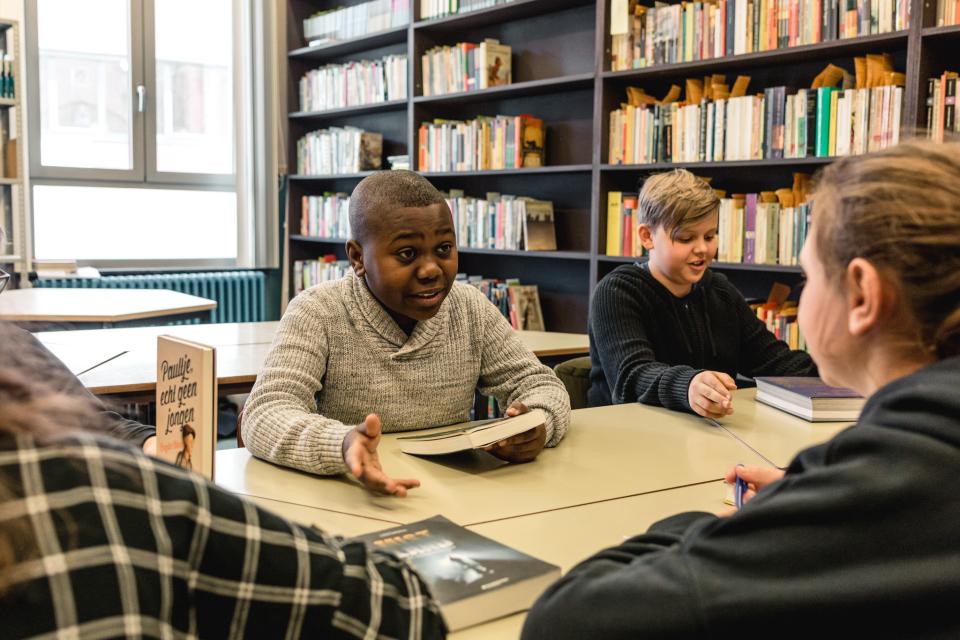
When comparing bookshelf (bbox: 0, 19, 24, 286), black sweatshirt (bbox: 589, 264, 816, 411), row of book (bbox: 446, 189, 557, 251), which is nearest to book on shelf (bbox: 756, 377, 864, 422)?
black sweatshirt (bbox: 589, 264, 816, 411)

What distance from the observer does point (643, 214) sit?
2.34 metres

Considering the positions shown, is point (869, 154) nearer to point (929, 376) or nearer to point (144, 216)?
point (929, 376)

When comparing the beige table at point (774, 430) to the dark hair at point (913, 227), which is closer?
the dark hair at point (913, 227)

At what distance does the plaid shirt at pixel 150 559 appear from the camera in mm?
517

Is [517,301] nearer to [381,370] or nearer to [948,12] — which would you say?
[948,12]

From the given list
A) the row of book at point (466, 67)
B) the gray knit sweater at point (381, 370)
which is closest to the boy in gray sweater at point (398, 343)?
the gray knit sweater at point (381, 370)

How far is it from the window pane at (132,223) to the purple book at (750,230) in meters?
3.59

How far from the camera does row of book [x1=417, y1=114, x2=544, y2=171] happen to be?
430 centimetres

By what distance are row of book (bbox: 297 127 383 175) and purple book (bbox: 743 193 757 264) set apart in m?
2.50

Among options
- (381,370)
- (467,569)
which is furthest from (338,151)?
(467,569)

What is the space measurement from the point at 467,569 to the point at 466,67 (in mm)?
3914

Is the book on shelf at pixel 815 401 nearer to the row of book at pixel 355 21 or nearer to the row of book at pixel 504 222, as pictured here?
the row of book at pixel 504 222

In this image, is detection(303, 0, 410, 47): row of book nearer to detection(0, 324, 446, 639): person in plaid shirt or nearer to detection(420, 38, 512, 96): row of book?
detection(420, 38, 512, 96): row of book

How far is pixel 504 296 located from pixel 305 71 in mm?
2399
